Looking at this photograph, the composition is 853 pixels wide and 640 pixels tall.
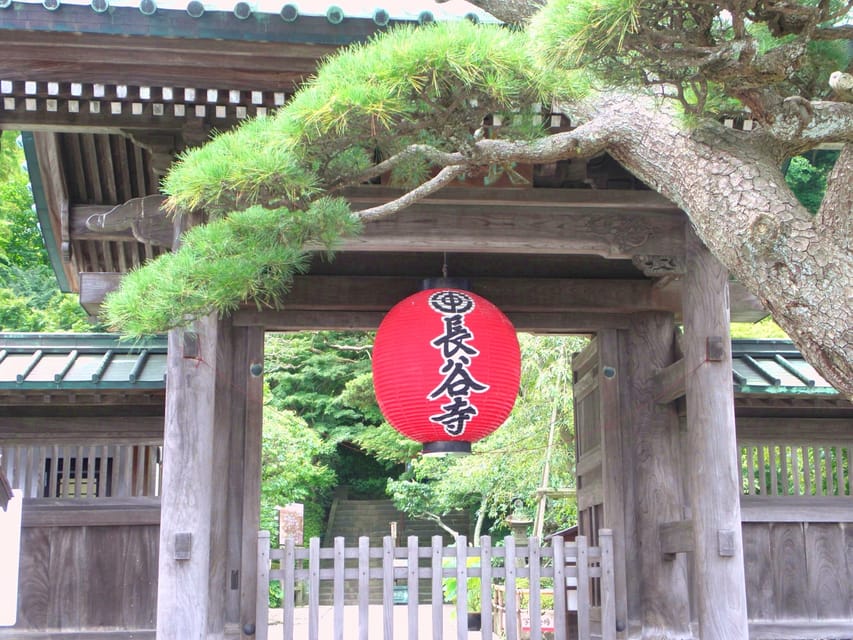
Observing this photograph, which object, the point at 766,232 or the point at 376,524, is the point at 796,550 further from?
the point at 376,524

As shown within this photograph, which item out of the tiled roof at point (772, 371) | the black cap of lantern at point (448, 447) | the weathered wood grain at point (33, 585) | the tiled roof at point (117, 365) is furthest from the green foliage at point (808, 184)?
the weathered wood grain at point (33, 585)

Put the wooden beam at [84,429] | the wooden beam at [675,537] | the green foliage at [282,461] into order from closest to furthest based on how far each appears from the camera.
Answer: the wooden beam at [675,537]
the wooden beam at [84,429]
the green foliage at [282,461]

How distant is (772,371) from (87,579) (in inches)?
220

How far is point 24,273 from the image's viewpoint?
2456 centimetres

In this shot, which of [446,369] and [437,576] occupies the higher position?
[446,369]

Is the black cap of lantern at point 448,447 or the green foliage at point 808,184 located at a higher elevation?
the green foliage at point 808,184

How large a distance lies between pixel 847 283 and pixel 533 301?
4665 millimetres

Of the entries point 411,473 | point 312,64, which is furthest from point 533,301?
point 411,473

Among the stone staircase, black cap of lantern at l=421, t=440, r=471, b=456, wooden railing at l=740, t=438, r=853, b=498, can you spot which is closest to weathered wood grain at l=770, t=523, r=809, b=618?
wooden railing at l=740, t=438, r=853, b=498

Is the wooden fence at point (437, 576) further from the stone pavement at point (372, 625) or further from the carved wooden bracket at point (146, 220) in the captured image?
the stone pavement at point (372, 625)

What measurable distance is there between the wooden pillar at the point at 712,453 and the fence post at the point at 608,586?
79cm

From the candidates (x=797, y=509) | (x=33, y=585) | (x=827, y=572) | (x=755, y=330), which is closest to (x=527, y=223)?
(x=797, y=509)

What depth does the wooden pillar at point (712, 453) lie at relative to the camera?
6.05 metres

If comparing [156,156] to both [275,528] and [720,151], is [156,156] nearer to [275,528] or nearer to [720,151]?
[720,151]
